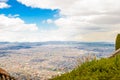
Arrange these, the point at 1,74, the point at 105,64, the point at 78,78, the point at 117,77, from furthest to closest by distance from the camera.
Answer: the point at 1,74
the point at 105,64
the point at 78,78
the point at 117,77

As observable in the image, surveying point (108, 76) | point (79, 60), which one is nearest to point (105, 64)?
point (108, 76)

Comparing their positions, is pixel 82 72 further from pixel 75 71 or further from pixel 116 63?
pixel 116 63

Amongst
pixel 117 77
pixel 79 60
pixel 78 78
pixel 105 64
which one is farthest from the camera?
pixel 79 60

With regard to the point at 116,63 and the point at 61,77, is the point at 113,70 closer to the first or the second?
the point at 116,63

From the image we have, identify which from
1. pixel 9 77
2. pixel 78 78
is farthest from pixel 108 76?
pixel 9 77

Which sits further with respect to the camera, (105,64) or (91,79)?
(105,64)

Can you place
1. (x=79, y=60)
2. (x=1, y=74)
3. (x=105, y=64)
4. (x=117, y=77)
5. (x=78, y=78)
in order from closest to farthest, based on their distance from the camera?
(x=117, y=77) → (x=78, y=78) → (x=105, y=64) → (x=1, y=74) → (x=79, y=60)
